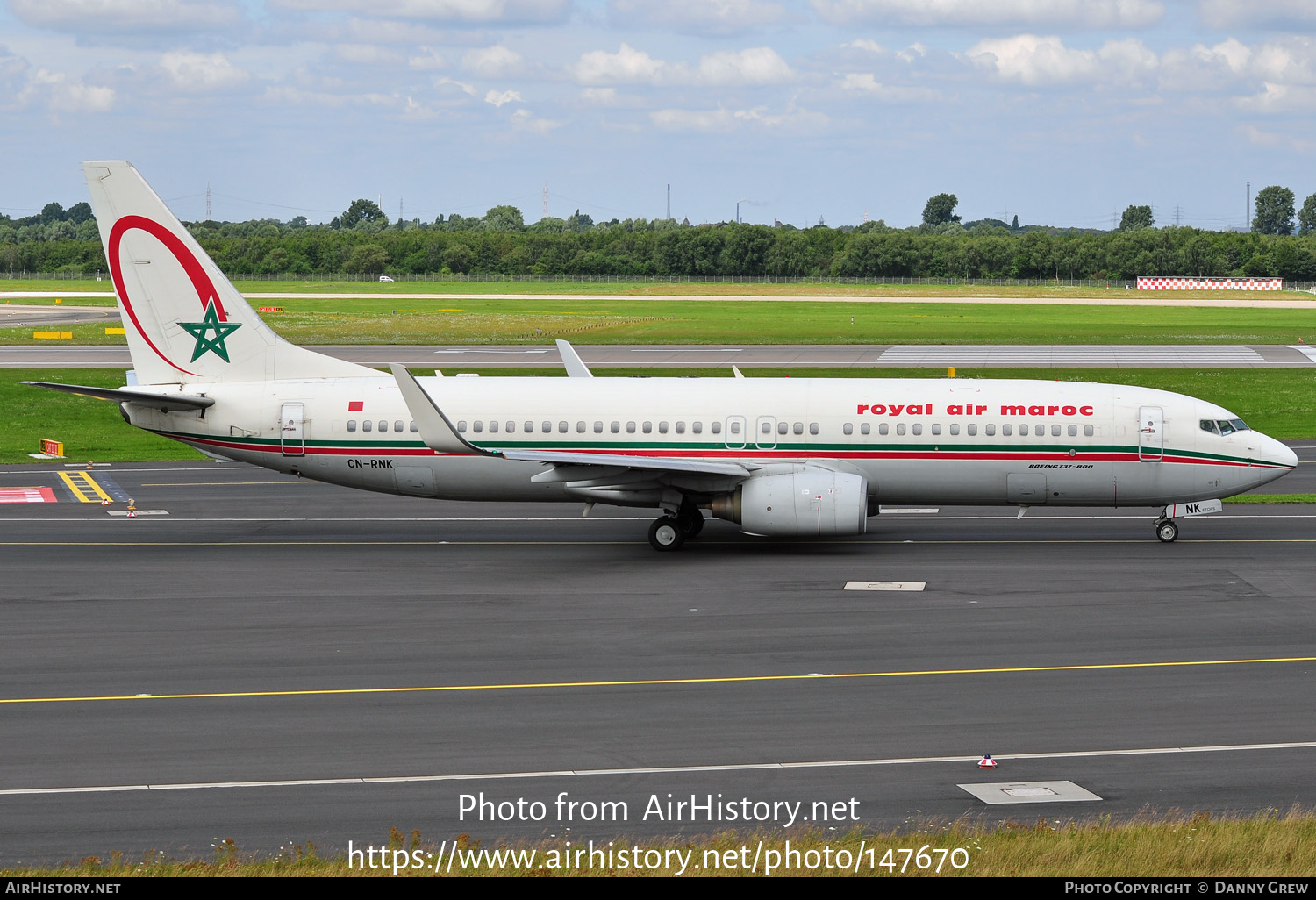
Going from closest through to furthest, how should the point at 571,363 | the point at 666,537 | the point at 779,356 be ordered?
the point at 666,537
the point at 571,363
the point at 779,356

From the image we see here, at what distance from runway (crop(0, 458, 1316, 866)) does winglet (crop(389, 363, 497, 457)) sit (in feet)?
9.38

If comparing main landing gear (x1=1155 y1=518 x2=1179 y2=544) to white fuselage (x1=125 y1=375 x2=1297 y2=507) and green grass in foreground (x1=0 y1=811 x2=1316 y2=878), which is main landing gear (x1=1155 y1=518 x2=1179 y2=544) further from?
green grass in foreground (x1=0 y1=811 x2=1316 y2=878)

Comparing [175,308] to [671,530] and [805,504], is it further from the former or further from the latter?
[805,504]

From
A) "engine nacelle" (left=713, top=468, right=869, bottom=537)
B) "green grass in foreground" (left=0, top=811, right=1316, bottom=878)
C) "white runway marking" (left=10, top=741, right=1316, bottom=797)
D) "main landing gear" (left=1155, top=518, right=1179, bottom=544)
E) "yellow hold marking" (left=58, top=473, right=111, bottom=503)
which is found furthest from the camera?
"yellow hold marking" (left=58, top=473, right=111, bottom=503)

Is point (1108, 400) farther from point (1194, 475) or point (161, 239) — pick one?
point (161, 239)

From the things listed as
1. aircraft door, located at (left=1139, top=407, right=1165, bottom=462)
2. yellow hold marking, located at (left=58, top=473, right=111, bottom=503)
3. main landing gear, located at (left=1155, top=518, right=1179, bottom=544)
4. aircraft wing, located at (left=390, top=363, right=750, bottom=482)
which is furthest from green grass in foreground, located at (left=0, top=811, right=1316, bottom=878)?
yellow hold marking, located at (left=58, top=473, right=111, bottom=503)

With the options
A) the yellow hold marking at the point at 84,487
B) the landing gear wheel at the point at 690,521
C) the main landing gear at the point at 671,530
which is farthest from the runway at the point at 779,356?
the main landing gear at the point at 671,530

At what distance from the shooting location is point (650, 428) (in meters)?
33.2

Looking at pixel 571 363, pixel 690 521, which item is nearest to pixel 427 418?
pixel 690 521

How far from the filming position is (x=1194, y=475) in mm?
32750

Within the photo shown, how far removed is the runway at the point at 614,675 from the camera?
16812 millimetres

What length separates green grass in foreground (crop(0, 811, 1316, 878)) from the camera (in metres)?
13.4

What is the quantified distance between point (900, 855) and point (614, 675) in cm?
895
